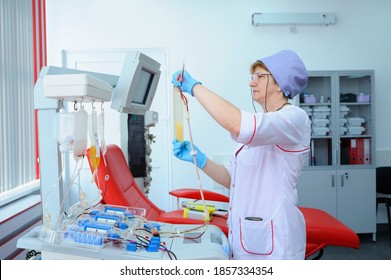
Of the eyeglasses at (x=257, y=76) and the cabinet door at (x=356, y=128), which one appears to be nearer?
the eyeglasses at (x=257, y=76)

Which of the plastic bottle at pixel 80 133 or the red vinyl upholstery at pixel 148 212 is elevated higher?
the plastic bottle at pixel 80 133

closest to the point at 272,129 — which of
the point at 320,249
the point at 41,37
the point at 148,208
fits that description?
the point at 320,249

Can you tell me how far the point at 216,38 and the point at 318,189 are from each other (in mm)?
1934

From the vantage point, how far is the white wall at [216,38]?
365 cm

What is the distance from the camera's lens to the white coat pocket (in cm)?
135

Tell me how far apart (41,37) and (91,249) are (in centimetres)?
294

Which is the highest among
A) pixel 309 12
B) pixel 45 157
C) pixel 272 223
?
pixel 309 12

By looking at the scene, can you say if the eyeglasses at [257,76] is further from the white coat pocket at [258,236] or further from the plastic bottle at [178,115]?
the white coat pocket at [258,236]

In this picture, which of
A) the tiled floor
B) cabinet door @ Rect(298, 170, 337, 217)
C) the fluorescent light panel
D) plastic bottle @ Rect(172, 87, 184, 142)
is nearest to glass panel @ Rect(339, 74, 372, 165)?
cabinet door @ Rect(298, 170, 337, 217)

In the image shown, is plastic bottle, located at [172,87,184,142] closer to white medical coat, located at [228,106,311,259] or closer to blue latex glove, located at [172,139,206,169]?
blue latex glove, located at [172,139,206,169]

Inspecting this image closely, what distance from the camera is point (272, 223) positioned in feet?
4.41

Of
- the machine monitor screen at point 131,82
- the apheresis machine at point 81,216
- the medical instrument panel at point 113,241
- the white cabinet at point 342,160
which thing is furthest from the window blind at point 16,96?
the white cabinet at point 342,160

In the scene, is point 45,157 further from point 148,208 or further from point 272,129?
point 148,208

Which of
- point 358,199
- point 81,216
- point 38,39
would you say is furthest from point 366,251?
point 38,39
